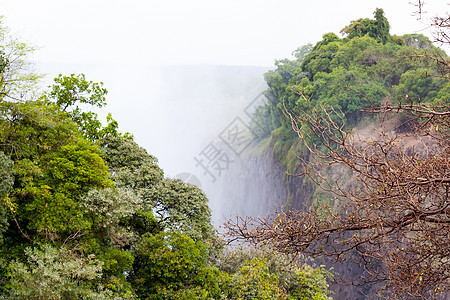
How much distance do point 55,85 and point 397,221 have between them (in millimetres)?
11854

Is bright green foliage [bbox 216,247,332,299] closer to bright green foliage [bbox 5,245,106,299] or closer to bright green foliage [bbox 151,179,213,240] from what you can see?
bright green foliage [bbox 151,179,213,240]

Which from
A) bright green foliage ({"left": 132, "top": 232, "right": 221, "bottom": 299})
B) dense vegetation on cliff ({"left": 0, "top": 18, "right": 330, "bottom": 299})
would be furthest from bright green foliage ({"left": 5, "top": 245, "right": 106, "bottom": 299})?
bright green foliage ({"left": 132, "top": 232, "right": 221, "bottom": 299})

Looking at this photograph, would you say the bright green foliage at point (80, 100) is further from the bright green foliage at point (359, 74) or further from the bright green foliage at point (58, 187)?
the bright green foliage at point (359, 74)

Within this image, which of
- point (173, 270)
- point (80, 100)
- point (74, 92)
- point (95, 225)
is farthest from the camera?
point (80, 100)

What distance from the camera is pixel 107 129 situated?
43.5ft

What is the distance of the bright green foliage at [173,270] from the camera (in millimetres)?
8453

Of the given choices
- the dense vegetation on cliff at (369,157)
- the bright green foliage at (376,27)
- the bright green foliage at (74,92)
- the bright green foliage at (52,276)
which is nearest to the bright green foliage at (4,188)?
the bright green foliage at (52,276)

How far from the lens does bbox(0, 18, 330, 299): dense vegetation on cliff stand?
6992 mm

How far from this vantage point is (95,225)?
26.1ft

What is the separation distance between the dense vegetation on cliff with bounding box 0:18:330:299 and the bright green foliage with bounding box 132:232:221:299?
0.07 feet

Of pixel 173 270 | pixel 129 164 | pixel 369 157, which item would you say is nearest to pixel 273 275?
pixel 173 270

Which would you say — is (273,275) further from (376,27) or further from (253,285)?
(376,27)

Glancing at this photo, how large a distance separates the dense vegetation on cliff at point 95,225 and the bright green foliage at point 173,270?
0.02 m

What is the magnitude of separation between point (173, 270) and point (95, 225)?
1.92 m
